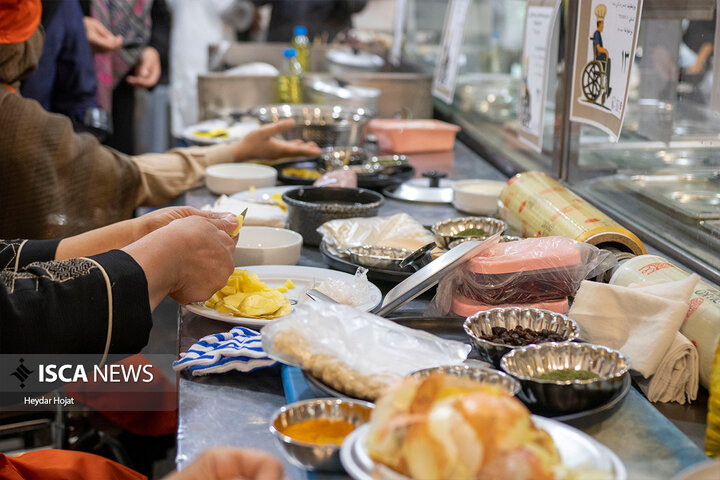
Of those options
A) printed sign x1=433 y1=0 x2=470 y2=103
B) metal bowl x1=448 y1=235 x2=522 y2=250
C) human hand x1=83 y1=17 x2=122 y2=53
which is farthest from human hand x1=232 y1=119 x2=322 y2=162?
human hand x1=83 y1=17 x2=122 y2=53

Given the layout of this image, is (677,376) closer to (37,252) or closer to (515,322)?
(515,322)

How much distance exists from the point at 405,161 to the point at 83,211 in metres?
1.08

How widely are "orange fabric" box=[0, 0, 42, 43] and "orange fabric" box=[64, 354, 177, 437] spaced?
3.31 ft

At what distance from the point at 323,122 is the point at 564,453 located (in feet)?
7.22

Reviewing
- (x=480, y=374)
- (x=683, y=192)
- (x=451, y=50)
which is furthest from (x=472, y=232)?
(x=451, y=50)

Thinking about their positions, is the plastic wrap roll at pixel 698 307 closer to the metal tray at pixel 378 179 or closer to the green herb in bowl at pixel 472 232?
the green herb in bowl at pixel 472 232

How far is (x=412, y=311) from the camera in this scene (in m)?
1.50

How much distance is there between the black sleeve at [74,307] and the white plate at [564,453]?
23.3 inches

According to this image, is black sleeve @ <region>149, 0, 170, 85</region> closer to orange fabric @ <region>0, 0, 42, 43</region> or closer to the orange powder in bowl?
orange fabric @ <region>0, 0, 42, 43</region>

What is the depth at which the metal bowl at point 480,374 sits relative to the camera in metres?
0.98

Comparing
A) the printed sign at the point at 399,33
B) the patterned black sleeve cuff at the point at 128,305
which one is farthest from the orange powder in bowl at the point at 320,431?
the printed sign at the point at 399,33

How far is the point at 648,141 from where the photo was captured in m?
2.08

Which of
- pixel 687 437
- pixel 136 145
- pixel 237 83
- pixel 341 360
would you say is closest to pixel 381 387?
pixel 341 360

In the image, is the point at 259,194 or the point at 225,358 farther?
the point at 259,194
